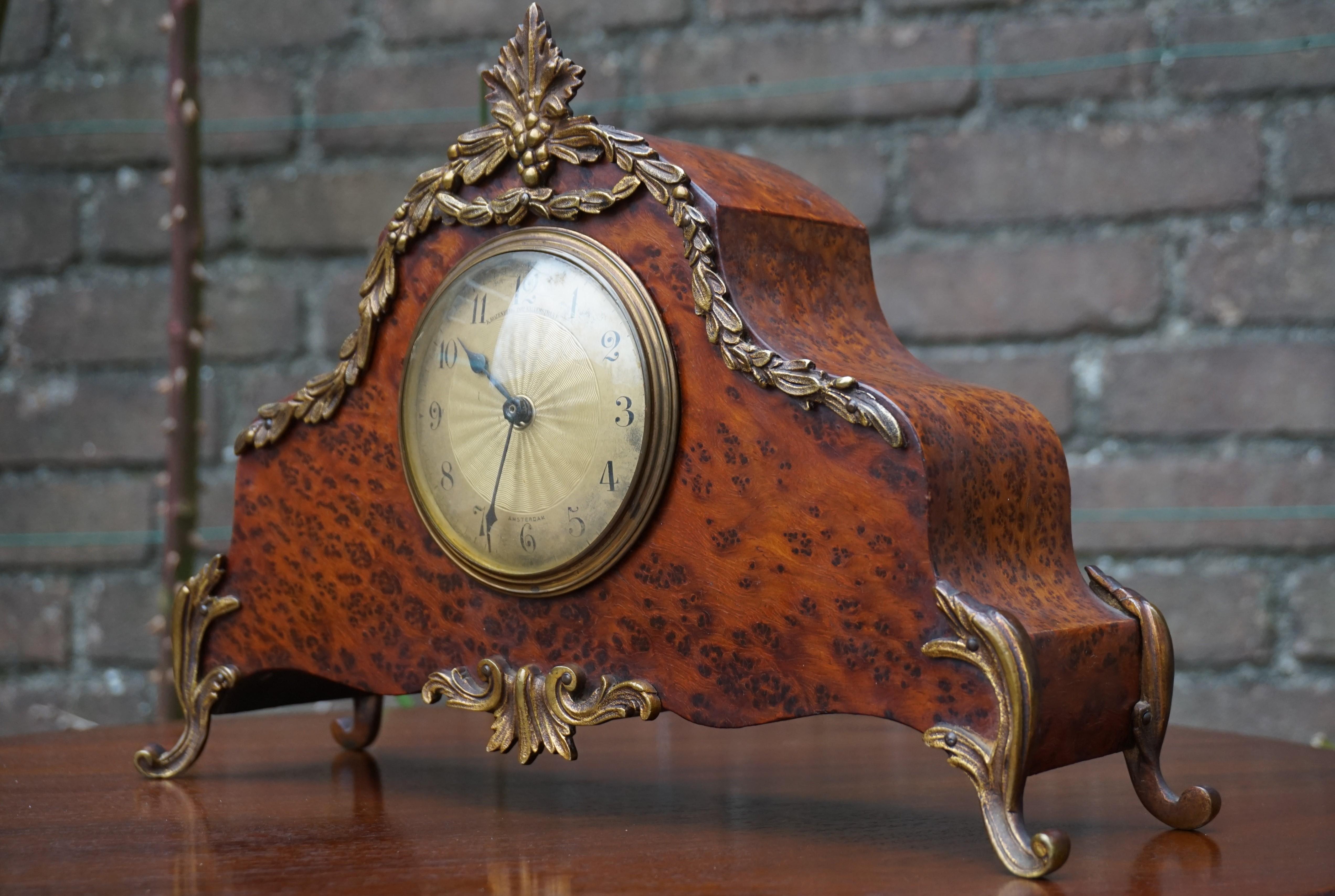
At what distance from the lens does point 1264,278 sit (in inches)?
54.1

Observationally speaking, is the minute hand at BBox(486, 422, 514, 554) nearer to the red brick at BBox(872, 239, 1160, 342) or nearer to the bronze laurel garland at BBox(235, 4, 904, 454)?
the bronze laurel garland at BBox(235, 4, 904, 454)

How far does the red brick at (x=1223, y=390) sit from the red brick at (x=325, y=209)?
0.74m

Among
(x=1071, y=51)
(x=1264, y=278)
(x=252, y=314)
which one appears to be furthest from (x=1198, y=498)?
(x=252, y=314)

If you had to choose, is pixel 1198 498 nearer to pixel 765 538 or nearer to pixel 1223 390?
pixel 1223 390

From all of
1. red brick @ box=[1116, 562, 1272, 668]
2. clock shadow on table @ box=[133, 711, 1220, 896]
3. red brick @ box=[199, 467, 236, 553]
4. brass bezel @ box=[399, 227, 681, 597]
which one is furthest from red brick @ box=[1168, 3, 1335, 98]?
red brick @ box=[199, 467, 236, 553]

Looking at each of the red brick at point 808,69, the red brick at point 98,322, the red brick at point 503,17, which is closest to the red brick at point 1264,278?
the red brick at point 808,69

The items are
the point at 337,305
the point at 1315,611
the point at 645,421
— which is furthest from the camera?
the point at 337,305

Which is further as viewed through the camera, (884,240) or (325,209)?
(325,209)

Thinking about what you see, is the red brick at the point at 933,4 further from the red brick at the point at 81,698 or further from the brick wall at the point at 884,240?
the red brick at the point at 81,698

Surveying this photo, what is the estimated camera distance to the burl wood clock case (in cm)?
77

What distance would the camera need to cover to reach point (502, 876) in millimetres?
718

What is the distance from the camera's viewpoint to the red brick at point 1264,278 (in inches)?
53.4

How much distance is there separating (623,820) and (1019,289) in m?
0.76

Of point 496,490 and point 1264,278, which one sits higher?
point 1264,278
